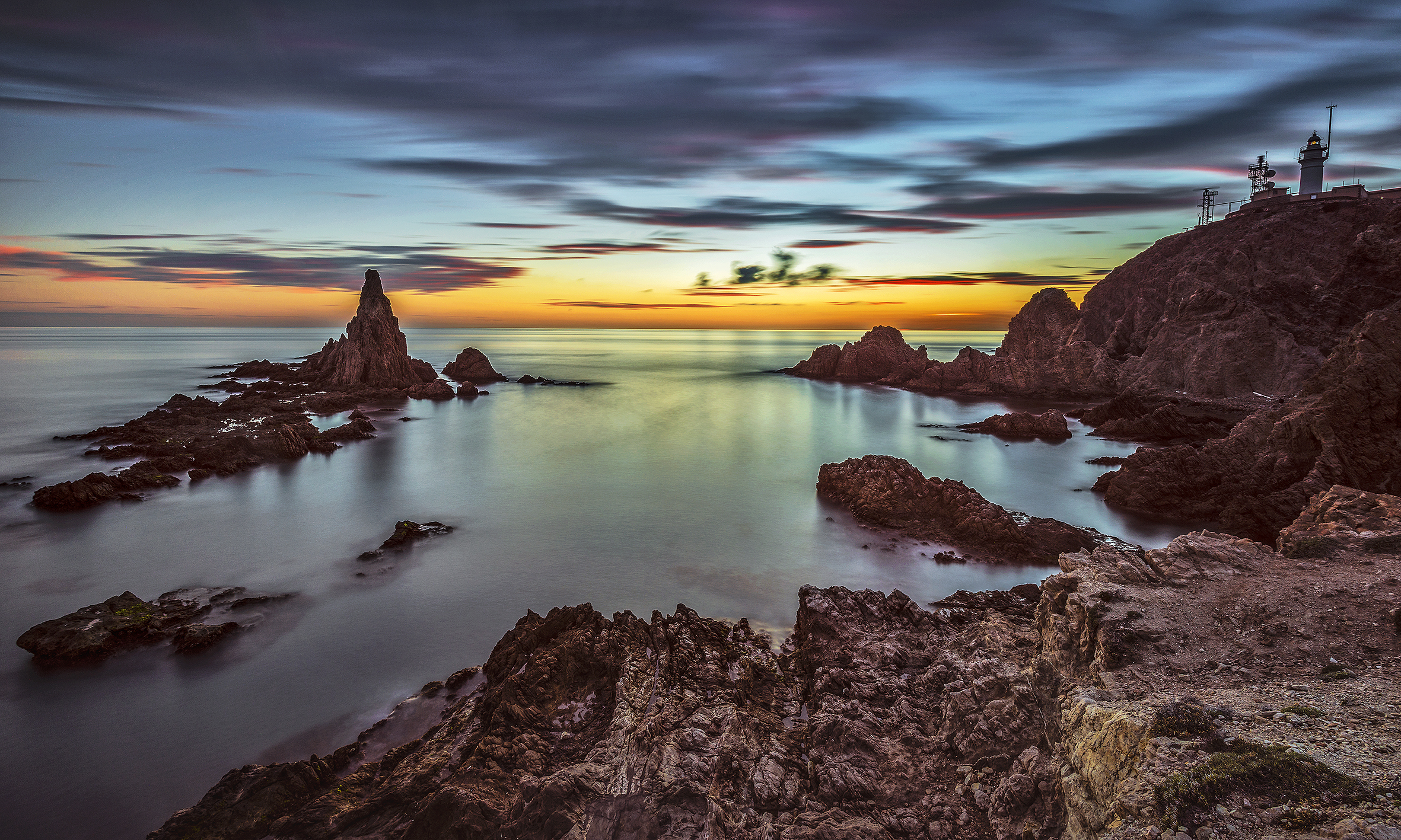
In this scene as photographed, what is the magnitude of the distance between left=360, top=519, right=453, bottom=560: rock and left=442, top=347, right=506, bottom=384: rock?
143 feet

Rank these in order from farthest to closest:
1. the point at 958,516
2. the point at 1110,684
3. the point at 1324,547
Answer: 1. the point at 958,516
2. the point at 1324,547
3. the point at 1110,684

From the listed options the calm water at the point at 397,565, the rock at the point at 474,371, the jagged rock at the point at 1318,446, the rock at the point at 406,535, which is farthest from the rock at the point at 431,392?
the jagged rock at the point at 1318,446

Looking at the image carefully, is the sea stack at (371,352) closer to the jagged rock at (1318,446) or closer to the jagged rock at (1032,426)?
the jagged rock at (1032,426)

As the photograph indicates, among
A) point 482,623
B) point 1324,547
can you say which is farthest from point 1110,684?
point 482,623

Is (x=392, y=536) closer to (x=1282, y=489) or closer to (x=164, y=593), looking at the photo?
(x=164, y=593)

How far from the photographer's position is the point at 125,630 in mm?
10016

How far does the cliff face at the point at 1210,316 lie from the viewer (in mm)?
32062

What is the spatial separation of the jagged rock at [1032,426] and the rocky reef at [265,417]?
3088cm

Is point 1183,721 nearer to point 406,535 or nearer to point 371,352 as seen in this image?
point 406,535

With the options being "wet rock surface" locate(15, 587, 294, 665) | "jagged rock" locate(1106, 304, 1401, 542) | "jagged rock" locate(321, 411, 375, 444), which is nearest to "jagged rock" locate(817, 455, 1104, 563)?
"jagged rock" locate(1106, 304, 1401, 542)

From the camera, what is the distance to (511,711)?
21.8 feet

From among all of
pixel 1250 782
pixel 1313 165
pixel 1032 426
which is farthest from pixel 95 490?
pixel 1313 165

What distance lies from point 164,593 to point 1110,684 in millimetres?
15894

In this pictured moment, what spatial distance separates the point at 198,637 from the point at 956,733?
11836 millimetres
